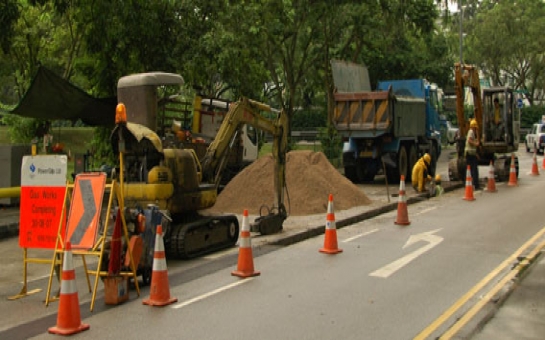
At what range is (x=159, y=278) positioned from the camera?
7.58 metres

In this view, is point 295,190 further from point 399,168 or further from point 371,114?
point 399,168

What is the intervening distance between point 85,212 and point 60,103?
846cm

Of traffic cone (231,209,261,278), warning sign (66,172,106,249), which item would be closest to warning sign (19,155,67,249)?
warning sign (66,172,106,249)

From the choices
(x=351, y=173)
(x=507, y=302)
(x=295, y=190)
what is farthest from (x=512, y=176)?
(x=507, y=302)

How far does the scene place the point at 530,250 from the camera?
1083 cm

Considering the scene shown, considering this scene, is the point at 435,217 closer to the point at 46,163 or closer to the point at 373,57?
the point at 46,163

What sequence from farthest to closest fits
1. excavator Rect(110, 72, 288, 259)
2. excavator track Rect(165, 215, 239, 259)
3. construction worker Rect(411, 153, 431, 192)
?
1. construction worker Rect(411, 153, 431, 192)
2. excavator track Rect(165, 215, 239, 259)
3. excavator Rect(110, 72, 288, 259)

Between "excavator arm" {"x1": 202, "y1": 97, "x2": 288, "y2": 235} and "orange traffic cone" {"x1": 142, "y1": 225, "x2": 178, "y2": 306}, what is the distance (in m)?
4.24

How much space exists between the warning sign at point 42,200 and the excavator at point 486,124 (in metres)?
16.1

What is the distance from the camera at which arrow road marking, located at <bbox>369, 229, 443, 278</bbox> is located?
30.6 ft

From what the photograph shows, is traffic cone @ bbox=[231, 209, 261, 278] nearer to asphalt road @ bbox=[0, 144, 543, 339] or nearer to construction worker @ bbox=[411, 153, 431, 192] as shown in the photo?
asphalt road @ bbox=[0, 144, 543, 339]

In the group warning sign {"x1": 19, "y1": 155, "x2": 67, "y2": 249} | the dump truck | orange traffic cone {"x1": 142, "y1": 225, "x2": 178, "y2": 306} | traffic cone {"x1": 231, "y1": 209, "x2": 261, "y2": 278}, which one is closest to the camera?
orange traffic cone {"x1": 142, "y1": 225, "x2": 178, "y2": 306}

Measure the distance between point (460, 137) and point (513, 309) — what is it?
617 inches

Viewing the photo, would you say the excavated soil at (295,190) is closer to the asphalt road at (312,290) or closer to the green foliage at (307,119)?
the asphalt road at (312,290)
